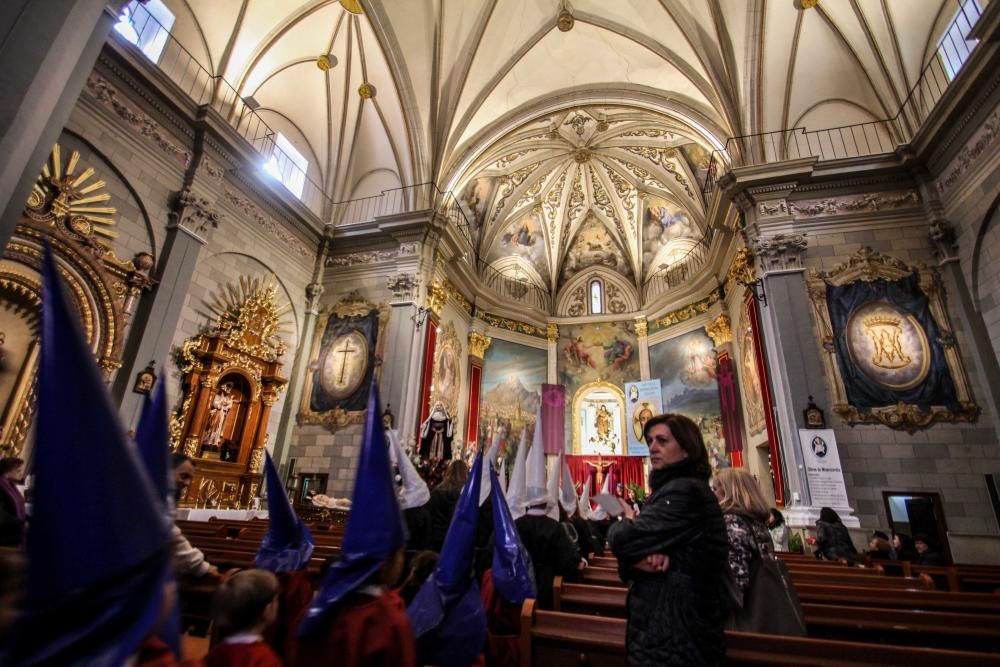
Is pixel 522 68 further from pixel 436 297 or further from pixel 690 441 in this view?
pixel 690 441

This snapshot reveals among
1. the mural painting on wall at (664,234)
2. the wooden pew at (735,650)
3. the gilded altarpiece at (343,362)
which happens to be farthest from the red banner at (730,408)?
the wooden pew at (735,650)

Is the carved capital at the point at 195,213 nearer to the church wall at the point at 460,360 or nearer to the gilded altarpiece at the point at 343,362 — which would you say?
the gilded altarpiece at the point at 343,362

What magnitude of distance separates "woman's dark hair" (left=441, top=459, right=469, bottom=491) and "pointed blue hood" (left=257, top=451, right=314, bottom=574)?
154 centimetres

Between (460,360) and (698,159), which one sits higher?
(698,159)

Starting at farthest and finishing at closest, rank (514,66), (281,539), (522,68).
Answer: (522,68) → (514,66) → (281,539)

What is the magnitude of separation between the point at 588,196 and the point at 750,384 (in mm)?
9990

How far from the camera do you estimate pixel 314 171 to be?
1384 cm

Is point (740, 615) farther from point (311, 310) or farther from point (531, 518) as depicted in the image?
point (311, 310)

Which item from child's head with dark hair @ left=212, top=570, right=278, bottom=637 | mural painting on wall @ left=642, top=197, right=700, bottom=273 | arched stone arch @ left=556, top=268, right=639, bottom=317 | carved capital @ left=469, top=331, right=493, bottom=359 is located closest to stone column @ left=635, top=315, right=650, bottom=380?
arched stone arch @ left=556, top=268, right=639, bottom=317

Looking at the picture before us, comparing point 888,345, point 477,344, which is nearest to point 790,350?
point 888,345

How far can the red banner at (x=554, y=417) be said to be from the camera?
55.9 ft

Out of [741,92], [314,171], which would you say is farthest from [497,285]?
[741,92]

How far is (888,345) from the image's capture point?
30.4ft

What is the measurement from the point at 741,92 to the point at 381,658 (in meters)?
13.6
